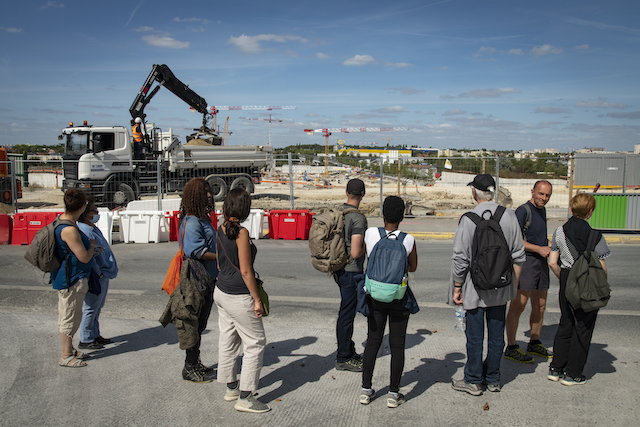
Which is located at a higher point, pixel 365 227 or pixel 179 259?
pixel 365 227

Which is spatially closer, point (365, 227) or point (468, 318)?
point (468, 318)

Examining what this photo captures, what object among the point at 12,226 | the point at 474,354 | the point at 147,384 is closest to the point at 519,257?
the point at 474,354

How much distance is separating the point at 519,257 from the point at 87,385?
3.76m

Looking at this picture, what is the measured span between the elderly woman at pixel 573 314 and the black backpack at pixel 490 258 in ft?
2.42

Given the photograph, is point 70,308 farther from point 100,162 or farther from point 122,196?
point 100,162

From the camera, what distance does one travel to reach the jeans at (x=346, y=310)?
12.9ft

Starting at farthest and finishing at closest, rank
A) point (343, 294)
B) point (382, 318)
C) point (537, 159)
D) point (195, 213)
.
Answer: point (537, 159) < point (343, 294) < point (195, 213) < point (382, 318)

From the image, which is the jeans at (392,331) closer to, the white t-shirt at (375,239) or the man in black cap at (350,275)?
the white t-shirt at (375,239)

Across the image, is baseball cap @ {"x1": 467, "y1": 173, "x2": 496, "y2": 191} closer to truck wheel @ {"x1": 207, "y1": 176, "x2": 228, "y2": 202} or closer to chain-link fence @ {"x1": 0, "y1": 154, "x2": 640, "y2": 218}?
chain-link fence @ {"x1": 0, "y1": 154, "x2": 640, "y2": 218}

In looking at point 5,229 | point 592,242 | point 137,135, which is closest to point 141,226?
point 5,229

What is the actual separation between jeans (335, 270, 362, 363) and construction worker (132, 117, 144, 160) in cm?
1812

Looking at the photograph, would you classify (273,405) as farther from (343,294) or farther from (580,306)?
(580,306)

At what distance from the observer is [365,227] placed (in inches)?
150

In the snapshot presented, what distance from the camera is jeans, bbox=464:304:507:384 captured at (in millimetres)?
3535
